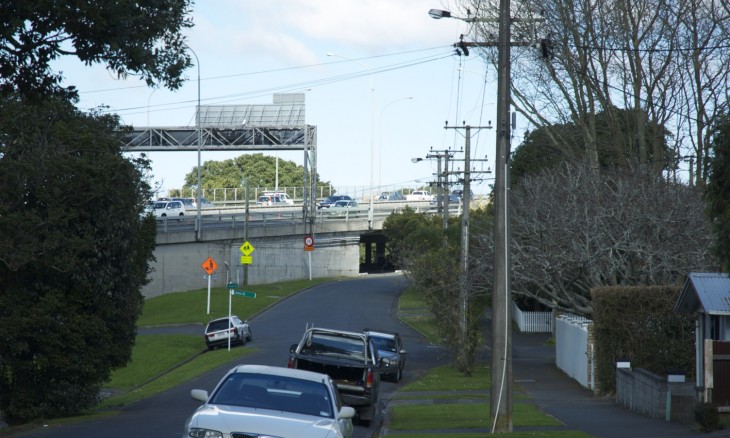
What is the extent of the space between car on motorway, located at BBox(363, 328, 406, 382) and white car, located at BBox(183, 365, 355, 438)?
18.9 m

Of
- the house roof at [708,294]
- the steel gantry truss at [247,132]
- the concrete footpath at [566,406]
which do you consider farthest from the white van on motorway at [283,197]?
the house roof at [708,294]

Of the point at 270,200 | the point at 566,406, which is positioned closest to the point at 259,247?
the point at 270,200

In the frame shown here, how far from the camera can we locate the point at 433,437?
54.7 ft

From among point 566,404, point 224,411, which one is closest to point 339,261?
→ point 566,404

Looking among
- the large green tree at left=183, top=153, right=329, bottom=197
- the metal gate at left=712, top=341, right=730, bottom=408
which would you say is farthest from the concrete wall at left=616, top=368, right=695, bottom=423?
the large green tree at left=183, top=153, right=329, bottom=197

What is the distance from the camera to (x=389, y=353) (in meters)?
32.0

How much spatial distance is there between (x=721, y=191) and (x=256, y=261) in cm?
5797

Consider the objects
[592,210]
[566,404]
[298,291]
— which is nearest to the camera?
[566,404]

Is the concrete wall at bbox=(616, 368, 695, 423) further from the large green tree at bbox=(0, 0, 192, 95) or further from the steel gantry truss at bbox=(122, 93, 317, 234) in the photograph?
the steel gantry truss at bbox=(122, 93, 317, 234)

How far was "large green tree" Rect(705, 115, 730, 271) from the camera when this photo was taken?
12625mm

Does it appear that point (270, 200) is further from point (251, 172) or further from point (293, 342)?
point (293, 342)

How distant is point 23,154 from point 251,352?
19.1 m

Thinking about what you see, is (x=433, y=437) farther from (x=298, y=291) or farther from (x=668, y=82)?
(x=298, y=291)

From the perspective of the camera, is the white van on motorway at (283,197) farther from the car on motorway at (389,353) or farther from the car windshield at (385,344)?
the car windshield at (385,344)
